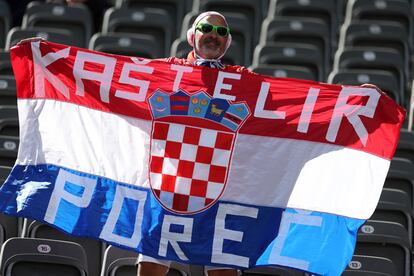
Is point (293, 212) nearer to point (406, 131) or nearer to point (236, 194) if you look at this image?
point (236, 194)

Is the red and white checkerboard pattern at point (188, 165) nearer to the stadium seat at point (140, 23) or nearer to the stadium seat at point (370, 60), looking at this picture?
the stadium seat at point (370, 60)

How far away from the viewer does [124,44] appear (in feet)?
38.4

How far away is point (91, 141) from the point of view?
809 cm

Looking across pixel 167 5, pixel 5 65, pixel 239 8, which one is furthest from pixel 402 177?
pixel 167 5

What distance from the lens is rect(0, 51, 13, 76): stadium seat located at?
11.4 m

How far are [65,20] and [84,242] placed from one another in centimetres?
419

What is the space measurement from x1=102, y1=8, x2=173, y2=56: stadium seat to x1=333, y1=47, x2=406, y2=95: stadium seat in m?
1.60

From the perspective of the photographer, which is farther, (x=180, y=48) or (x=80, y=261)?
(x=180, y=48)

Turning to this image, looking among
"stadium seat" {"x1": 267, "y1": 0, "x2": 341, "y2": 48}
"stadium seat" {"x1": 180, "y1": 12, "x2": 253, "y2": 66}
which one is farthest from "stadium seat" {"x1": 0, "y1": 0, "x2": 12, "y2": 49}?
"stadium seat" {"x1": 267, "y1": 0, "x2": 341, "y2": 48}

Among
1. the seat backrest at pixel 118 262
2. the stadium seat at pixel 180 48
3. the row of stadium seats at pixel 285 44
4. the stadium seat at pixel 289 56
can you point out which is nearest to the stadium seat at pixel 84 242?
the row of stadium seats at pixel 285 44

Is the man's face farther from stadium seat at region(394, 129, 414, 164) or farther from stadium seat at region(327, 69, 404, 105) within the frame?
stadium seat at region(327, 69, 404, 105)

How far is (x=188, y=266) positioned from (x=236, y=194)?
2.14 feet

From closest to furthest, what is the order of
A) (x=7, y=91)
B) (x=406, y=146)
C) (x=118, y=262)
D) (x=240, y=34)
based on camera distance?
(x=118, y=262)
(x=406, y=146)
(x=7, y=91)
(x=240, y=34)

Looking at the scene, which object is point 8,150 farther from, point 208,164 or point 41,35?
point 41,35
